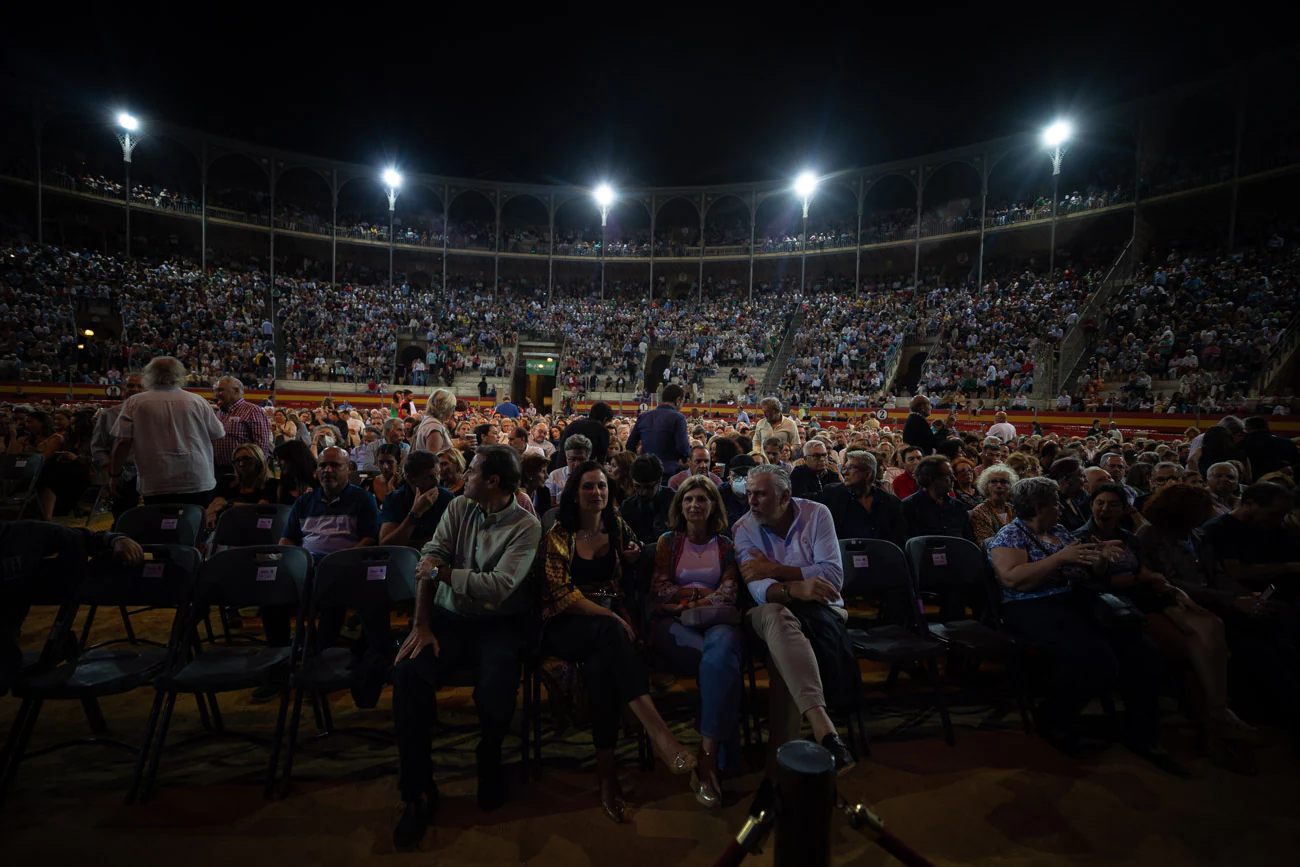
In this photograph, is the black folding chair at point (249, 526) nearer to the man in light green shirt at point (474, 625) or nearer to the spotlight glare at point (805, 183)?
the man in light green shirt at point (474, 625)

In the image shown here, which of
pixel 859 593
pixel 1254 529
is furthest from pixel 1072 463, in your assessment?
pixel 859 593

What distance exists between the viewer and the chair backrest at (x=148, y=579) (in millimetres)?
3186

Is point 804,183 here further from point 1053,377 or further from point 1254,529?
point 1254,529

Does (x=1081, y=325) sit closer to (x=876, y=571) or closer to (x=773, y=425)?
(x=773, y=425)

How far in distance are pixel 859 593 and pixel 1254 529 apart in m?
2.51

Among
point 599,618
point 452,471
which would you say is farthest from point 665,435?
point 599,618

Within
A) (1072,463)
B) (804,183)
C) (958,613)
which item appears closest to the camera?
(958,613)

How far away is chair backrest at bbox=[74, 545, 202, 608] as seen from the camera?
319 centimetres

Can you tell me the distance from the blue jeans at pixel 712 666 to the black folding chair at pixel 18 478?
7159mm

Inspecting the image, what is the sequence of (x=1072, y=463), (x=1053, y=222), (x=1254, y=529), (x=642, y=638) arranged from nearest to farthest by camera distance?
1. (x=642, y=638)
2. (x=1254, y=529)
3. (x=1072, y=463)
4. (x=1053, y=222)

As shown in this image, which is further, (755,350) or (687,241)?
(687,241)

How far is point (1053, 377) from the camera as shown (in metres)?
17.9

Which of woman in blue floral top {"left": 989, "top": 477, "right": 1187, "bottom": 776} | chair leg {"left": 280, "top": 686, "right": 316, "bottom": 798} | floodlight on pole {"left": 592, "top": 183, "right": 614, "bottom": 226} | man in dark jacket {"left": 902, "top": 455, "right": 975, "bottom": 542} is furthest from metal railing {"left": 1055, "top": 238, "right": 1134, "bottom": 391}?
floodlight on pole {"left": 592, "top": 183, "right": 614, "bottom": 226}

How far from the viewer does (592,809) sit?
9.23ft
